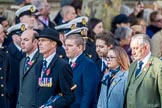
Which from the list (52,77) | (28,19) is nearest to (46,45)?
(52,77)

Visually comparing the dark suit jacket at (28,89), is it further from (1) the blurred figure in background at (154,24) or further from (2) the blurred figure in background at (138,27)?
(1) the blurred figure in background at (154,24)

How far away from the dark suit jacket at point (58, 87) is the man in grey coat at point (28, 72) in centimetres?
23

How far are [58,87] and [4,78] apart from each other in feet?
7.47

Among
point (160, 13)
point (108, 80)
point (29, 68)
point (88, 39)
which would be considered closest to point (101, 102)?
point (108, 80)

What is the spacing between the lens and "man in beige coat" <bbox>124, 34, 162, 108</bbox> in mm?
11055

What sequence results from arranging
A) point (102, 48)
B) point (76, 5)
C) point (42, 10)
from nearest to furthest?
point (102, 48), point (42, 10), point (76, 5)

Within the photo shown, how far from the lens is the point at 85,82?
41.6 ft

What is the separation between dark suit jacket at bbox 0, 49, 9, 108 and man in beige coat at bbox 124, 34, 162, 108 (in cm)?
263

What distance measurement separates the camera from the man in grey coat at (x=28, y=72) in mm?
11539

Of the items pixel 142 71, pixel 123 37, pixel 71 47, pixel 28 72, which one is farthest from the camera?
pixel 123 37

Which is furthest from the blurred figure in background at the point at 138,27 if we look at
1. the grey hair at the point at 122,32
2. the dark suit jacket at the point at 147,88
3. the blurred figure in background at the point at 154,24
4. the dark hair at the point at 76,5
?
the dark suit jacket at the point at 147,88

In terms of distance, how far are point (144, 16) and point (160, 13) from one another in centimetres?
61

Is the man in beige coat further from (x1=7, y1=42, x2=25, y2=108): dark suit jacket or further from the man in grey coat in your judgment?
(x1=7, y1=42, x2=25, y2=108): dark suit jacket

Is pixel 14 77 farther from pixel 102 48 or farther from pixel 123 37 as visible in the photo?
pixel 123 37
